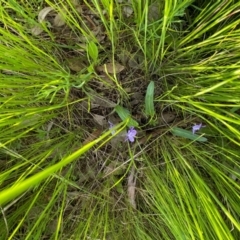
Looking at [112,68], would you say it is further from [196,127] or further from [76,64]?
[196,127]

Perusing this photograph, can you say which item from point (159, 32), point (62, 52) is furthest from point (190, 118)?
point (62, 52)

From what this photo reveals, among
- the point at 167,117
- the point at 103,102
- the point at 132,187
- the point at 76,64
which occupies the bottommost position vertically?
the point at 132,187

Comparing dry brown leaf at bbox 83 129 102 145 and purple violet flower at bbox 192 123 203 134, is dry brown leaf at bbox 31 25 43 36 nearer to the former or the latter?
dry brown leaf at bbox 83 129 102 145

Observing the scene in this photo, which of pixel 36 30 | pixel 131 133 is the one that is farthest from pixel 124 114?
pixel 36 30

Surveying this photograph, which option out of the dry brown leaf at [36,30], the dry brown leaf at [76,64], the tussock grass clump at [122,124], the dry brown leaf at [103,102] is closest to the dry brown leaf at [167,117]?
the tussock grass clump at [122,124]

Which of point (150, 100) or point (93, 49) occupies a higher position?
point (93, 49)

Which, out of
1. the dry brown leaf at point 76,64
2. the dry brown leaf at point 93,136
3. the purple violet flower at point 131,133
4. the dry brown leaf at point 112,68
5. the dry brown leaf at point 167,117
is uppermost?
the dry brown leaf at point 76,64

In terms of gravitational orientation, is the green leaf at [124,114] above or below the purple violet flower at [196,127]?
above

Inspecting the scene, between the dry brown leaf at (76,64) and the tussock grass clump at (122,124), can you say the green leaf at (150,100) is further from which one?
the dry brown leaf at (76,64)

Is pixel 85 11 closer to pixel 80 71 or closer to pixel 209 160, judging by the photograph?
pixel 80 71

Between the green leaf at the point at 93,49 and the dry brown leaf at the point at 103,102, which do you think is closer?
the green leaf at the point at 93,49
